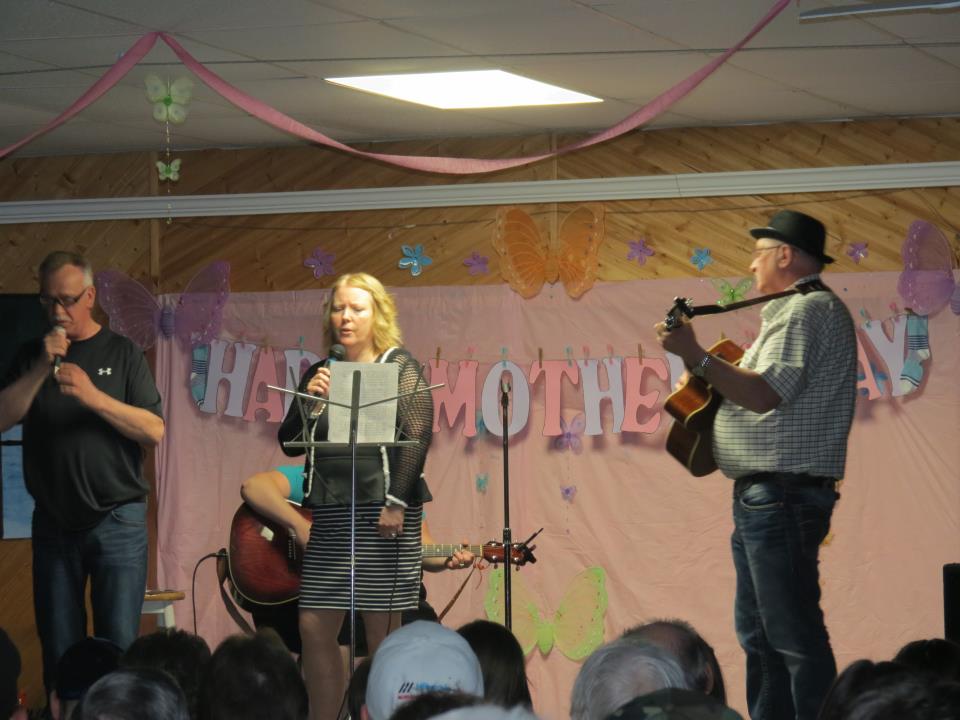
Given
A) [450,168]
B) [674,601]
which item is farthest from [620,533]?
[450,168]

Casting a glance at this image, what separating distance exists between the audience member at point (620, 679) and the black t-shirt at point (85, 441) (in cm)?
259

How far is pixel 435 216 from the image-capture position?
671 centimetres

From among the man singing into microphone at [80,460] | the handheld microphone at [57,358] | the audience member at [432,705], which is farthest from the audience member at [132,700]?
the handheld microphone at [57,358]

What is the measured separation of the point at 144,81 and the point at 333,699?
2.76 m

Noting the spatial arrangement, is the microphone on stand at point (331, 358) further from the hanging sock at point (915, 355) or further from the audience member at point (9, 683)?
the hanging sock at point (915, 355)

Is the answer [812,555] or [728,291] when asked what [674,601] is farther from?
[812,555]

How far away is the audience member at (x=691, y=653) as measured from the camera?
2.70 m

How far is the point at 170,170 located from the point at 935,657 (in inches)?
186

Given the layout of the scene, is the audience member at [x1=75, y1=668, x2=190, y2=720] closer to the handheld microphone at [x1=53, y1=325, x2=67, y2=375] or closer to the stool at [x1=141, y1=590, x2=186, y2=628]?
the handheld microphone at [x1=53, y1=325, x2=67, y2=375]

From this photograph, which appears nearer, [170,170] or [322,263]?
[170,170]

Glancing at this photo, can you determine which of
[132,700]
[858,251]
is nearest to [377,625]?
→ [132,700]

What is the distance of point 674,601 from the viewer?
6.35 meters

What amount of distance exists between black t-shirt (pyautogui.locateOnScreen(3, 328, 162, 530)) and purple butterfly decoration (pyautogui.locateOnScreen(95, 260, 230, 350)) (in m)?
2.06

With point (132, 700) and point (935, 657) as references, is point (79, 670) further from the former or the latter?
point (935, 657)
